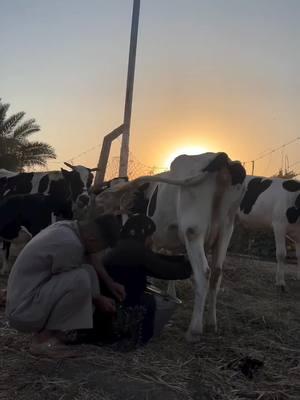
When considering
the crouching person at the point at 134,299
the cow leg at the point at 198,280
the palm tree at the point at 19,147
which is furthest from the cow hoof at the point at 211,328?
the palm tree at the point at 19,147

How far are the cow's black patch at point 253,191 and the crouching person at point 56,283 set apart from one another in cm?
739

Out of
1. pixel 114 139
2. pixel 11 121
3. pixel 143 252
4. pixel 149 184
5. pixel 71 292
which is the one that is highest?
pixel 11 121

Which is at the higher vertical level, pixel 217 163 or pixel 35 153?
pixel 35 153

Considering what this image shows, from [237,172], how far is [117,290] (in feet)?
6.50

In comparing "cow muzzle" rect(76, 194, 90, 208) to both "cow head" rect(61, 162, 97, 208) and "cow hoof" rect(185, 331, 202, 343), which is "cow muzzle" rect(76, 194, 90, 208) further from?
"cow hoof" rect(185, 331, 202, 343)

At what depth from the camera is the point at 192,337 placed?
5367mm

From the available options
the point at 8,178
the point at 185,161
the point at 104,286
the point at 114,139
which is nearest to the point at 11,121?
the point at 114,139

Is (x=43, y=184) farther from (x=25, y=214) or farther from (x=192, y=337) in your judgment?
(x=192, y=337)

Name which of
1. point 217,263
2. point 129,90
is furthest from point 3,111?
point 217,263

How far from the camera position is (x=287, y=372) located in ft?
15.0

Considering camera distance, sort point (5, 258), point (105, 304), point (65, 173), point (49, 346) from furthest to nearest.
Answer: point (65, 173) < point (5, 258) < point (105, 304) < point (49, 346)

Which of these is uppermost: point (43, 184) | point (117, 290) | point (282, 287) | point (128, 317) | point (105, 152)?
point (105, 152)

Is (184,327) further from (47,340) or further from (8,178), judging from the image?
(8,178)

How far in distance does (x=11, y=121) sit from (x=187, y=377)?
19.9 metres
